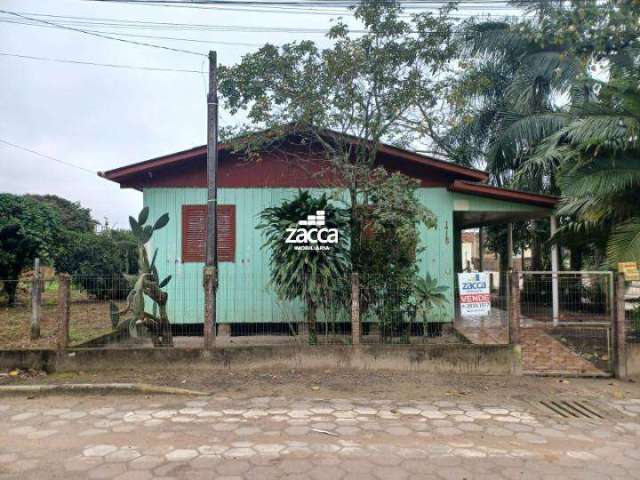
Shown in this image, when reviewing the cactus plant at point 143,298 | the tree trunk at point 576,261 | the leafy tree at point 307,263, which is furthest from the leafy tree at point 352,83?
the tree trunk at point 576,261

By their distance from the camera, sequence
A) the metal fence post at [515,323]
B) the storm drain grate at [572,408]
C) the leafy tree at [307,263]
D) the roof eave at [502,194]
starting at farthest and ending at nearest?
the roof eave at [502,194] → the leafy tree at [307,263] → the metal fence post at [515,323] → the storm drain grate at [572,408]

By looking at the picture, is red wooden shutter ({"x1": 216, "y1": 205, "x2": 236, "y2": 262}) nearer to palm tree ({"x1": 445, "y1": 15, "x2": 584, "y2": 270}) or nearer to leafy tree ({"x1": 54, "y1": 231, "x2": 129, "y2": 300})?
palm tree ({"x1": 445, "y1": 15, "x2": 584, "y2": 270})

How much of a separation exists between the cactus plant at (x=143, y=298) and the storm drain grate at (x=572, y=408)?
215 inches

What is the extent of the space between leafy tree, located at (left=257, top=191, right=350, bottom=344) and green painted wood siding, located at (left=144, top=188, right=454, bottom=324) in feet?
5.67

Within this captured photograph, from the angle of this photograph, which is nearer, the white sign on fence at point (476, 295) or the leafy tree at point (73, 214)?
the white sign on fence at point (476, 295)

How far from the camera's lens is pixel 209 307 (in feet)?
22.8

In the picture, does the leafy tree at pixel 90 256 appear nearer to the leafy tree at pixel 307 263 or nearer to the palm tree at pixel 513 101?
the leafy tree at pixel 307 263

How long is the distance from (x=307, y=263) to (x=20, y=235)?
910cm

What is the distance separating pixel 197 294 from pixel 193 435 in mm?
5007

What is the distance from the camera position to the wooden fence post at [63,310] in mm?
6785

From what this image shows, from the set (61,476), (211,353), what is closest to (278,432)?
(61,476)

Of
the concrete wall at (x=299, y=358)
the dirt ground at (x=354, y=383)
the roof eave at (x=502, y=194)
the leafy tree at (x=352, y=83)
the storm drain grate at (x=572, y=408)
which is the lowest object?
the storm drain grate at (x=572, y=408)

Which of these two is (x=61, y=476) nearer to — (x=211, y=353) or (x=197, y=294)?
(x=211, y=353)

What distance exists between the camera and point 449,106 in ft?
26.3
